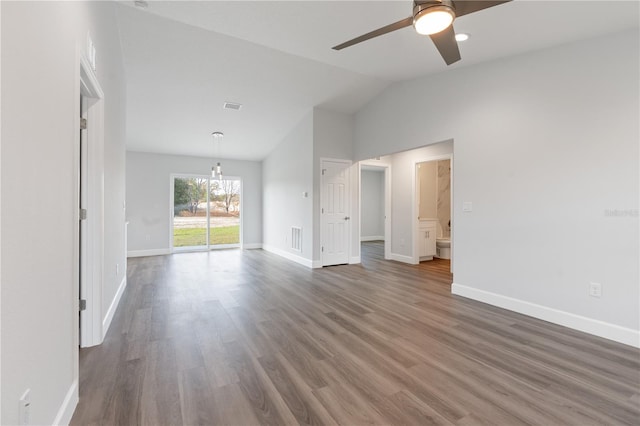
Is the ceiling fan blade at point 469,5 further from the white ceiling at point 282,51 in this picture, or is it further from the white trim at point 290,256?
the white trim at point 290,256

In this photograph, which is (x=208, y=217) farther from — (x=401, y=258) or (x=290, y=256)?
(x=401, y=258)

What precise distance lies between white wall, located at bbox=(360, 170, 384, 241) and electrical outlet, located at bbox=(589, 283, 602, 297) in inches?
308

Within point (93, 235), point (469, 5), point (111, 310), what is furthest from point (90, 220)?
point (469, 5)

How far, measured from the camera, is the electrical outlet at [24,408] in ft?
3.67

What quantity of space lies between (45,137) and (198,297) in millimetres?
3022

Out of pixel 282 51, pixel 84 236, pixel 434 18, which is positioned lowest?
pixel 84 236

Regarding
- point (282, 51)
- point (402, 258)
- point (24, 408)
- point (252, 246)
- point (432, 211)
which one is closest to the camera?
point (24, 408)

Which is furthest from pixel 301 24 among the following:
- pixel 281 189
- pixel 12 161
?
pixel 281 189

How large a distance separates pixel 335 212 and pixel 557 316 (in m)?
3.87

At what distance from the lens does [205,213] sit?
8195 mm

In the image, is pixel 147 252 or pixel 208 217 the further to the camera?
pixel 208 217

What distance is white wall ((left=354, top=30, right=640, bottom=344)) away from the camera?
2705 millimetres

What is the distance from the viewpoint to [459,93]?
4.01m

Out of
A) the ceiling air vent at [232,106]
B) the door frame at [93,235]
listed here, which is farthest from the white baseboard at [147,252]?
the door frame at [93,235]
